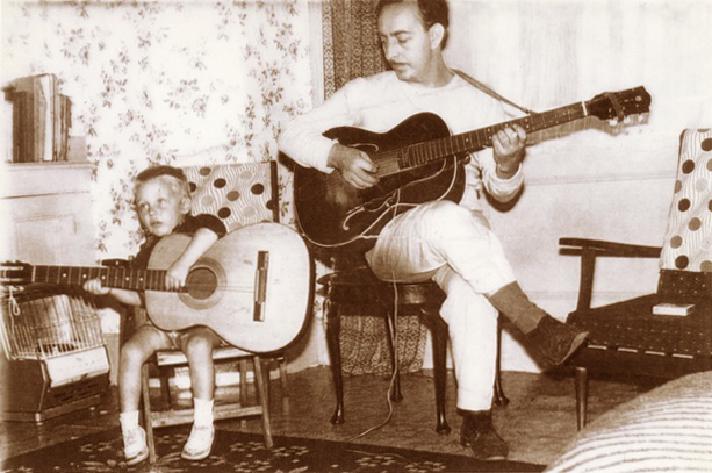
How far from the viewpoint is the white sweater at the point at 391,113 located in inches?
104

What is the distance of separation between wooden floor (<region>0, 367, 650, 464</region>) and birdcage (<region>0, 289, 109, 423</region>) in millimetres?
59

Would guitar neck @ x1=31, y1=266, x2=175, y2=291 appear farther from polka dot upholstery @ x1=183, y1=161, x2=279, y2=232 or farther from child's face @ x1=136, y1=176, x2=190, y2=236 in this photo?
polka dot upholstery @ x1=183, y1=161, x2=279, y2=232

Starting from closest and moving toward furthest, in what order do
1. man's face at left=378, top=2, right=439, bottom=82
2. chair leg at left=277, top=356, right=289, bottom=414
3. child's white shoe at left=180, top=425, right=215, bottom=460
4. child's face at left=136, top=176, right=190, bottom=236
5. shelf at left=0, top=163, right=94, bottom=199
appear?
child's white shoe at left=180, top=425, right=215, bottom=460 < child's face at left=136, top=176, right=190, bottom=236 < man's face at left=378, top=2, right=439, bottom=82 < shelf at left=0, top=163, right=94, bottom=199 < chair leg at left=277, top=356, right=289, bottom=414

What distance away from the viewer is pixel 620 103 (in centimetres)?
224

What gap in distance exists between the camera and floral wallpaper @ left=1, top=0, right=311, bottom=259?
334 centimetres

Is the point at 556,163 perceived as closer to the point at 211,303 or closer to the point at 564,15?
the point at 564,15

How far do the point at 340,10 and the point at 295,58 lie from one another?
337 mm

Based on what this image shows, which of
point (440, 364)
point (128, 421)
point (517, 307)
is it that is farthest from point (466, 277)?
point (128, 421)

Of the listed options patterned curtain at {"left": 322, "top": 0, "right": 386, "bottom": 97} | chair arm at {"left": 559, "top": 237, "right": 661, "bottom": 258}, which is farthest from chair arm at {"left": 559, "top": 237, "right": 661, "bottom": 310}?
patterned curtain at {"left": 322, "top": 0, "right": 386, "bottom": 97}

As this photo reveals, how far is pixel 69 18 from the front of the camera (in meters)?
3.32

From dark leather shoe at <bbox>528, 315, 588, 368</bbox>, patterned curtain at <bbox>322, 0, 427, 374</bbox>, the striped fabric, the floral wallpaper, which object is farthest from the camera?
patterned curtain at <bbox>322, 0, 427, 374</bbox>

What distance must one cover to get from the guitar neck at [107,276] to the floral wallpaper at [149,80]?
1.22 meters

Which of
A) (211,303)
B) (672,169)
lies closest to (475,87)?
(672,169)

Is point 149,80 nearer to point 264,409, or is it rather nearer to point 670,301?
point 264,409
